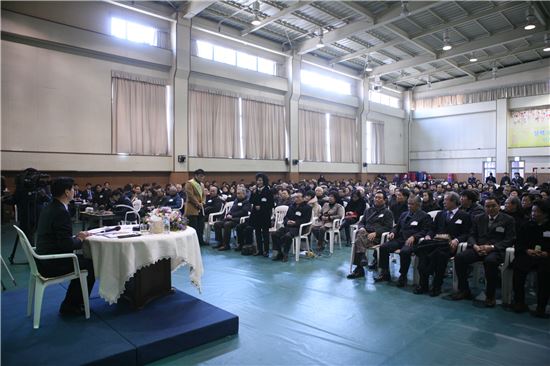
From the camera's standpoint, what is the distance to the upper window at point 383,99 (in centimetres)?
1908

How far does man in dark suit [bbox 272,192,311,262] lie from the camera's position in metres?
5.85

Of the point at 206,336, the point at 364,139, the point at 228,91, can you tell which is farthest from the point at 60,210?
the point at 364,139

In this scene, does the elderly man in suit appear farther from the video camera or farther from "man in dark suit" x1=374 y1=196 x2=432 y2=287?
"man in dark suit" x1=374 y1=196 x2=432 y2=287

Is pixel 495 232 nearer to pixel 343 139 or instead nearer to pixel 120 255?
pixel 120 255

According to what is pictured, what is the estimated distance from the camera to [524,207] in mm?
4789

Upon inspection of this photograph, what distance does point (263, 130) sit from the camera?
45.6 feet

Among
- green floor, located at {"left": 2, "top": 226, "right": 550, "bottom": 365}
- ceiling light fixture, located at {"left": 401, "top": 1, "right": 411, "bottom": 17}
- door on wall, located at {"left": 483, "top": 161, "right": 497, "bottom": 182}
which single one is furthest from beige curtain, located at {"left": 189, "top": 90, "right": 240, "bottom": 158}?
door on wall, located at {"left": 483, "top": 161, "right": 497, "bottom": 182}

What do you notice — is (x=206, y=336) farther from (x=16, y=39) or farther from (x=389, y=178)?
(x=389, y=178)

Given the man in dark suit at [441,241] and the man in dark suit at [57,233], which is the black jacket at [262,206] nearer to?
the man in dark suit at [441,241]

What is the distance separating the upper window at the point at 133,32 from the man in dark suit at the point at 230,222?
659 centimetres

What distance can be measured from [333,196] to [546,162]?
49.4 ft

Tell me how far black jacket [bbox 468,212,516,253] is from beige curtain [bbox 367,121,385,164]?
14946 mm

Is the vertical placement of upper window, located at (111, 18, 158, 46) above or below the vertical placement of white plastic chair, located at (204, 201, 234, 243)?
above

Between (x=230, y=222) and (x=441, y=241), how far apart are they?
3.85 meters
